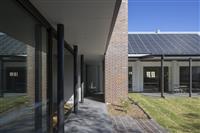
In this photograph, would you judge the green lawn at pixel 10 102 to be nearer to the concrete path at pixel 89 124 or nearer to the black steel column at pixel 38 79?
the black steel column at pixel 38 79

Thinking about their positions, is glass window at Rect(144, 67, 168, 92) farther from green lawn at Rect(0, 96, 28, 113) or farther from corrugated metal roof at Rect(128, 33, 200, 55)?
green lawn at Rect(0, 96, 28, 113)

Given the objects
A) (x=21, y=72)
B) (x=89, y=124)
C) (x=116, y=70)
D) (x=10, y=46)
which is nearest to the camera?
(x=10, y=46)

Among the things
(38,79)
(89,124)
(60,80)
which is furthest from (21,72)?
(89,124)

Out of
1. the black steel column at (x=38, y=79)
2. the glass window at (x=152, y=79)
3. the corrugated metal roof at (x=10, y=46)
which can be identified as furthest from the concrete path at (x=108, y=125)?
the glass window at (x=152, y=79)

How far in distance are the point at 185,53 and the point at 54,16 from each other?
15.4m

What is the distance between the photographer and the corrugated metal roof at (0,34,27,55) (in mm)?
3406

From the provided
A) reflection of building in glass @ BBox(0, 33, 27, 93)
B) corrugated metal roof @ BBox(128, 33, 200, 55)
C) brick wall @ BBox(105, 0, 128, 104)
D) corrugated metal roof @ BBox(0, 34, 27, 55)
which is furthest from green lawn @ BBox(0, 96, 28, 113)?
corrugated metal roof @ BBox(128, 33, 200, 55)

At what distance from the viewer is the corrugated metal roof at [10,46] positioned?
134 inches

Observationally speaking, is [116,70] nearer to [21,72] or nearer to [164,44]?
[164,44]

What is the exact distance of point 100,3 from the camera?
4.32m

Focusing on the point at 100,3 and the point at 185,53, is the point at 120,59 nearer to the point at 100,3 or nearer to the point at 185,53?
the point at 185,53

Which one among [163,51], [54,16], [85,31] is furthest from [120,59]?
[54,16]

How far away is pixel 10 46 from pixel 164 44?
19484mm

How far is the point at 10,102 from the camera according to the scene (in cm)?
350
